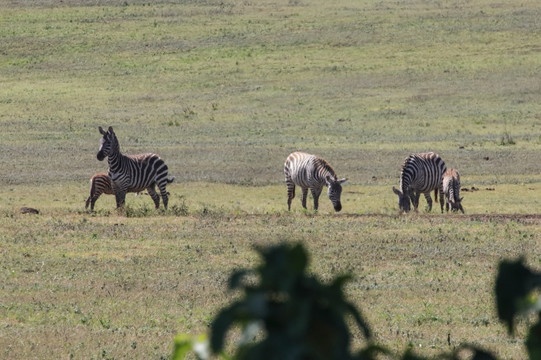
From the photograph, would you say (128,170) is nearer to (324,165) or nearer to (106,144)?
(106,144)

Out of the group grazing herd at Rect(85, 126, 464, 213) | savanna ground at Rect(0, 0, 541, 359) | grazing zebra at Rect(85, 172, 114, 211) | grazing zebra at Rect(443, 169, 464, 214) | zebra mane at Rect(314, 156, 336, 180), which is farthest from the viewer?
grazing zebra at Rect(85, 172, 114, 211)

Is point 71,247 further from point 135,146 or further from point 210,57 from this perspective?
point 210,57

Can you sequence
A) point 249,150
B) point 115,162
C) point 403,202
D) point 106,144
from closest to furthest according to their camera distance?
point 106,144 → point 115,162 → point 403,202 → point 249,150

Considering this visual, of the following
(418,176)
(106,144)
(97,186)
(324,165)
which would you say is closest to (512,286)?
(106,144)

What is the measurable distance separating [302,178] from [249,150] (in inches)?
→ 483

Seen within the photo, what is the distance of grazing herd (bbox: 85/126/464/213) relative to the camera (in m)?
22.6

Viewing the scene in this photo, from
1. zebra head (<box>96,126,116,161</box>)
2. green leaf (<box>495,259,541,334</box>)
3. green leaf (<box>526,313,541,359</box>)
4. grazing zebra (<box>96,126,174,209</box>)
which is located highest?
zebra head (<box>96,126,116,161</box>)

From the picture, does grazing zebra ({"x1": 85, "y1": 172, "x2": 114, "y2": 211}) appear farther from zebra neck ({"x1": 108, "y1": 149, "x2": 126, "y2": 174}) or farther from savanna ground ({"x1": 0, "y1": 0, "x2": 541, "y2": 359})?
zebra neck ({"x1": 108, "y1": 149, "x2": 126, "y2": 174})

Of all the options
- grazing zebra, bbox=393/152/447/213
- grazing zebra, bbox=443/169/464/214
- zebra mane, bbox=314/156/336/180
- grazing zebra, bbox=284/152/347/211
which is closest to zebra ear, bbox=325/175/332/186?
grazing zebra, bbox=284/152/347/211

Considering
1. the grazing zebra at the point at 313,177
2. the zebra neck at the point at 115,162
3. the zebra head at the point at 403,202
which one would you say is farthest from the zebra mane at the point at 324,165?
the zebra neck at the point at 115,162

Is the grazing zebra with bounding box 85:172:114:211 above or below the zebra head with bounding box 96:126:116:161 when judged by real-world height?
below

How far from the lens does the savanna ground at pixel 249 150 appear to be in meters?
11.9

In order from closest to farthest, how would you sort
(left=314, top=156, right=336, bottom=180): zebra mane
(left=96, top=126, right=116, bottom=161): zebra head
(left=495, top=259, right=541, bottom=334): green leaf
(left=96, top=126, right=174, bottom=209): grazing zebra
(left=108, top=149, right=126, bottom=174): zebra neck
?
1. (left=495, top=259, right=541, bottom=334): green leaf
2. (left=96, top=126, right=116, bottom=161): zebra head
3. (left=96, top=126, right=174, bottom=209): grazing zebra
4. (left=108, top=149, right=126, bottom=174): zebra neck
5. (left=314, top=156, right=336, bottom=180): zebra mane

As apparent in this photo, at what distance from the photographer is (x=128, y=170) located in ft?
75.0
